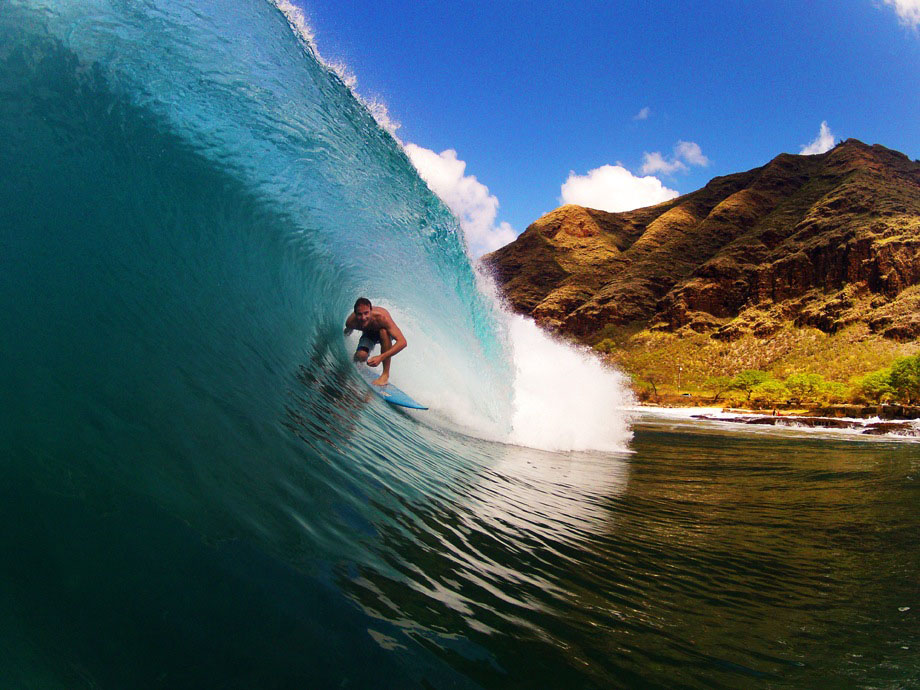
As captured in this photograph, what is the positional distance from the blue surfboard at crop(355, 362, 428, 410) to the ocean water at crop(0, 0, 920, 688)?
0.31m

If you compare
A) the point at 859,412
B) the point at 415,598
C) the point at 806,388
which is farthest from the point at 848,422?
the point at 415,598

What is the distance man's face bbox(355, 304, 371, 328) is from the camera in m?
7.58

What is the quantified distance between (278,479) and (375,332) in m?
5.23

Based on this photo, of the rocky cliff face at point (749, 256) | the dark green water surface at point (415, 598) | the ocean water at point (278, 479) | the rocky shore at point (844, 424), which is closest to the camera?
the dark green water surface at point (415, 598)

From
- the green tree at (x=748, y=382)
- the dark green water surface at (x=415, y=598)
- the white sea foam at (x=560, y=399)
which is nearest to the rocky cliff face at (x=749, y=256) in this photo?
the green tree at (x=748, y=382)

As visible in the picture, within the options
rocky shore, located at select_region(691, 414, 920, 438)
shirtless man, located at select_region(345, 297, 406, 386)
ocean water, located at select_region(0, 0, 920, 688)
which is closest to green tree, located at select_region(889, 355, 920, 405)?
rocky shore, located at select_region(691, 414, 920, 438)

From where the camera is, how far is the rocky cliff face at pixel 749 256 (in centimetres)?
8119

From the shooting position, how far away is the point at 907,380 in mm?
40062

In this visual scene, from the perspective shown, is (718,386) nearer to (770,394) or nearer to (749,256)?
(770,394)

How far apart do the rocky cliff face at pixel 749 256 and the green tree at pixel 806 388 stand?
27.6 m

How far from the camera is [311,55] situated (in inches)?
271

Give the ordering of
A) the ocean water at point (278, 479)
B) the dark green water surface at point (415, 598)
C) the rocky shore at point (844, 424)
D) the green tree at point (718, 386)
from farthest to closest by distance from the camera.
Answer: the green tree at point (718, 386) → the rocky shore at point (844, 424) → the ocean water at point (278, 479) → the dark green water surface at point (415, 598)

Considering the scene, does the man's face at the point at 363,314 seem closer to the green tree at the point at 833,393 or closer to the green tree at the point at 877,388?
the green tree at the point at 877,388

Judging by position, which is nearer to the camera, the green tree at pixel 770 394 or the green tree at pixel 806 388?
the green tree at pixel 806 388
